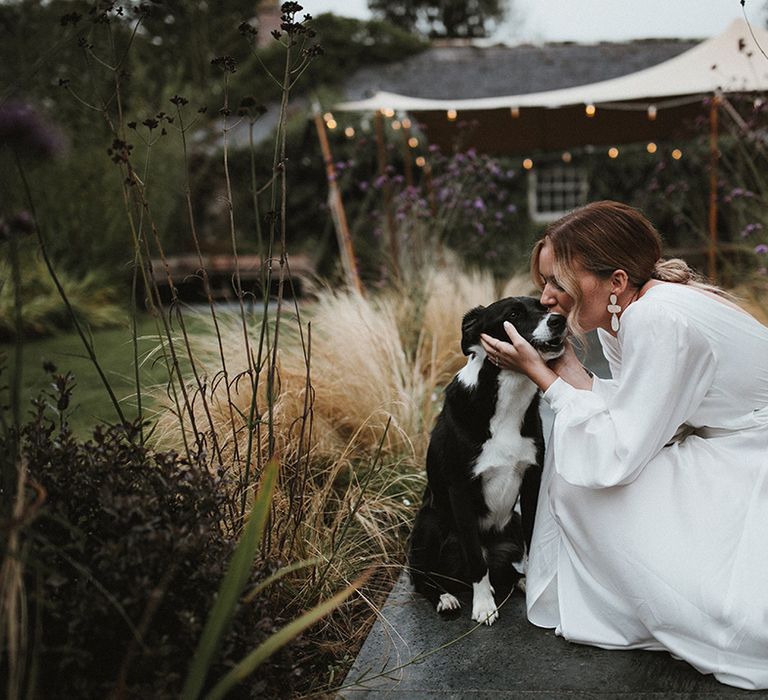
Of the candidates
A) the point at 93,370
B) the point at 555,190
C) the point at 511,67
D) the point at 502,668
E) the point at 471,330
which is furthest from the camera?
the point at 511,67

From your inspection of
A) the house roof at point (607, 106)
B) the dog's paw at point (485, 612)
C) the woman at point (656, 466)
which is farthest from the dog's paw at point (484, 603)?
the house roof at point (607, 106)

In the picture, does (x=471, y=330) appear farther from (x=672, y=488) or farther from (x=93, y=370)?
(x=93, y=370)

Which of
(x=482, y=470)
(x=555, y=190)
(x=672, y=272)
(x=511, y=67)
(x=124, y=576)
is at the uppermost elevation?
(x=511, y=67)

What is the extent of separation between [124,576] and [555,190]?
15.5m

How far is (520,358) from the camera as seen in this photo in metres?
2.68

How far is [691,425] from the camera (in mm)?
2580

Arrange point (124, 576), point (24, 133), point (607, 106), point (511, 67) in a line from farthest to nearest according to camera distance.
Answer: point (511, 67) → point (607, 106) → point (124, 576) → point (24, 133)

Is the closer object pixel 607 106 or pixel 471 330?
pixel 471 330

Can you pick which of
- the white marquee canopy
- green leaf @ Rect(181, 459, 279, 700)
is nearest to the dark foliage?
green leaf @ Rect(181, 459, 279, 700)

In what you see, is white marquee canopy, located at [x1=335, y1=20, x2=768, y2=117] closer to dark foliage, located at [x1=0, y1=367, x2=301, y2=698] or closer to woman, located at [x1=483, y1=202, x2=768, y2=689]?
woman, located at [x1=483, y1=202, x2=768, y2=689]

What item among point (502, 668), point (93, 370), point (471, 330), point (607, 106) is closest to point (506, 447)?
point (471, 330)

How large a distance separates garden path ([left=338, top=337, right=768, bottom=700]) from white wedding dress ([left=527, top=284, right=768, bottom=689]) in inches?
2.5

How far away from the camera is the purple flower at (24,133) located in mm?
1426

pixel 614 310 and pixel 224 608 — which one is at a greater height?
pixel 614 310
